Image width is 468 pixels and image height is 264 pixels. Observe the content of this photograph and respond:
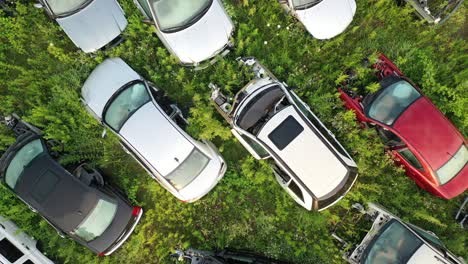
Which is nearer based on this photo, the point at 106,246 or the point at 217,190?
the point at 106,246

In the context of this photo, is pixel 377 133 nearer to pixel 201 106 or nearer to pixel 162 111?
pixel 201 106

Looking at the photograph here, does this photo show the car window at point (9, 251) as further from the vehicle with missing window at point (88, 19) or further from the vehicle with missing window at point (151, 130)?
the vehicle with missing window at point (88, 19)

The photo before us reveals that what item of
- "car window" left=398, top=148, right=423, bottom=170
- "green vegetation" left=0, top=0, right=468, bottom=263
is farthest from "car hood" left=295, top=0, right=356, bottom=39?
"car window" left=398, top=148, right=423, bottom=170

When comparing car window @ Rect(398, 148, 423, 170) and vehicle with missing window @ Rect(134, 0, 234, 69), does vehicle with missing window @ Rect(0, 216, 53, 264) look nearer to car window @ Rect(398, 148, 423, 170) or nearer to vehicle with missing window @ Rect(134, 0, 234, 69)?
vehicle with missing window @ Rect(134, 0, 234, 69)

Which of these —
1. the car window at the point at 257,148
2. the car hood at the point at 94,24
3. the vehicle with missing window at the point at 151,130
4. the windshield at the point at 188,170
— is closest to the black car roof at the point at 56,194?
the vehicle with missing window at the point at 151,130

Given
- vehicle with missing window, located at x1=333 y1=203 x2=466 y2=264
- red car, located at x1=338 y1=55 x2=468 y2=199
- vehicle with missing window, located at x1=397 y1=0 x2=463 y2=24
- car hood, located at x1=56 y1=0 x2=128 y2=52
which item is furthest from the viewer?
vehicle with missing window, located at x1=397 y1=0 x2=463 y2=24

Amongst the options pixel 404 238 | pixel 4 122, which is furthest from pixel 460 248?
pixel 4 122

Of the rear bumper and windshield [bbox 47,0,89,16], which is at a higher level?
windshield [bbox 47,0,89,16]
